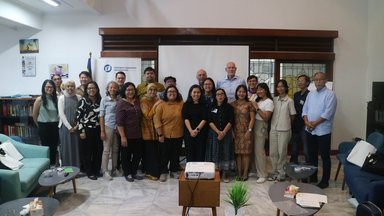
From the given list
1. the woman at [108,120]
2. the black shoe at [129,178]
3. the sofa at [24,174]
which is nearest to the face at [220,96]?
the woman at [108,120]

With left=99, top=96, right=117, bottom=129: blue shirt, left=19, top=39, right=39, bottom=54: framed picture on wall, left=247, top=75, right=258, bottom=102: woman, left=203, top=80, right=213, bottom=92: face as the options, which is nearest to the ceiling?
left=19, top=39, right=39, bottom=54: framed picture on wall

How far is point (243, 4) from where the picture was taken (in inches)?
219

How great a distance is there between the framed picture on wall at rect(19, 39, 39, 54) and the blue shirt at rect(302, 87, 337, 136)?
4.88 m

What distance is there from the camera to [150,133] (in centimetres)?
421

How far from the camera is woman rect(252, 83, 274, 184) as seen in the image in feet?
13.4

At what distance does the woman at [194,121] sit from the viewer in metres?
4.04

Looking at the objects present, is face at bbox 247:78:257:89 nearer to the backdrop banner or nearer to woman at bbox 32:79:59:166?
the backdrop banner

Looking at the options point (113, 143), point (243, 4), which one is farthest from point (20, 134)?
point (243, 4)

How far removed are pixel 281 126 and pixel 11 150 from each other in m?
3.49

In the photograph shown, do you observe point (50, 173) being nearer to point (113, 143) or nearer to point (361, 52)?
point (113, 143)

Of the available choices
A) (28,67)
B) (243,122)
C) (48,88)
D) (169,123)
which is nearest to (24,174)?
(48,88)

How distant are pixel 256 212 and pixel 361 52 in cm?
413

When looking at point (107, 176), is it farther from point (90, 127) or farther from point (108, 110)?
point (108, 110)

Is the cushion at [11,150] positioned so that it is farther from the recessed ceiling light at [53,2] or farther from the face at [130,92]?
the recessed ceiling light at [53,2]
